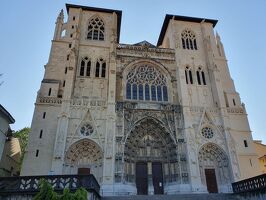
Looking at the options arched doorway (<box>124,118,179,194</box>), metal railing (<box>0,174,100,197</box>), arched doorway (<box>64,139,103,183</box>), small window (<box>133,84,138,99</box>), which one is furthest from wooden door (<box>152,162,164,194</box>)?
metal railing (<box>0,174,100,197</box>)

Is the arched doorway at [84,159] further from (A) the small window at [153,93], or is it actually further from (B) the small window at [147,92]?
(A) the small window at [153,93]

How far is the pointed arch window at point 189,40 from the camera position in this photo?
24534mm

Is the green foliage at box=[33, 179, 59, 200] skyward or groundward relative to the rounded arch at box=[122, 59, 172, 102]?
groundward

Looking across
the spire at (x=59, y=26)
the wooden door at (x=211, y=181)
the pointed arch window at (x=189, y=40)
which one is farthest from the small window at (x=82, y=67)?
the wooden door at (x=211, y=181)

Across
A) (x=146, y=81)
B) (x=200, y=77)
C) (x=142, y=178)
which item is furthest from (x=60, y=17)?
(x=142, y=178)

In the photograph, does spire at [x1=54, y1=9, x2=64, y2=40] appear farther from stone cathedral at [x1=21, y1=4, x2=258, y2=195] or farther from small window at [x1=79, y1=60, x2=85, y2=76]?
small window at [x1=79, y1=60, x2=85, y2=76]

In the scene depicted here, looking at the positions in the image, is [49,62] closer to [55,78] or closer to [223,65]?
[55,78]

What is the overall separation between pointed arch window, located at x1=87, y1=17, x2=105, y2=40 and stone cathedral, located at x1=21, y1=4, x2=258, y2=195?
0.35 feet

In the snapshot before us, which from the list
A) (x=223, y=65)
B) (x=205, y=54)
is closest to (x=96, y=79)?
(x=205, y=54)

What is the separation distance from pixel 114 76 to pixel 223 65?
11984mm

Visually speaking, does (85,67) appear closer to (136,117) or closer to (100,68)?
(100,68)

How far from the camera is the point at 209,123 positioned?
19.5m

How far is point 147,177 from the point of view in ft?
58.1

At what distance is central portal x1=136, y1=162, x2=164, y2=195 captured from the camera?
56.6ft
